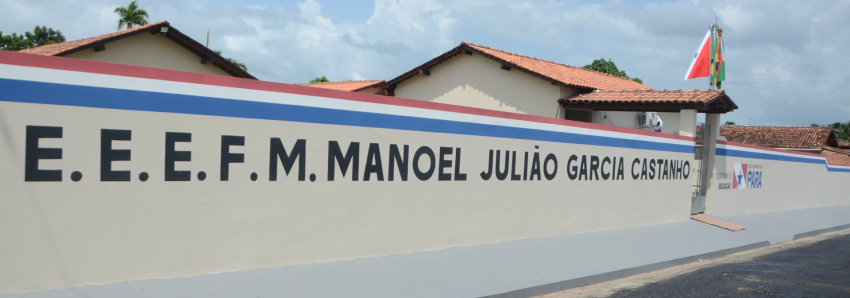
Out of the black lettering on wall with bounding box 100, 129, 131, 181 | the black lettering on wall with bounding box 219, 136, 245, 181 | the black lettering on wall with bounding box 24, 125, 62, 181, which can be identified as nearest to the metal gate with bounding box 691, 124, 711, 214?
the black lettering on wall with bounding box 219, 136, 245, 181

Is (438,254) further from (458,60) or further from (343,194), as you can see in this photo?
(458,60)

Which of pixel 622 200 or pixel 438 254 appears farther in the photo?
pixel 622 200

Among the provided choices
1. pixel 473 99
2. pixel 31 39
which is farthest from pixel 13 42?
pixel 473 99

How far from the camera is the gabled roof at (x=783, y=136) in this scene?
132 ft

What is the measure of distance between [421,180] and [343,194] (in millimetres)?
1294

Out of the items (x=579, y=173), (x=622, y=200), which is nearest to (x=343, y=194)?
(x=579, y=173)

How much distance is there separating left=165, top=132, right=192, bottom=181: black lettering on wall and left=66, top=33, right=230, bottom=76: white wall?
11.3 m

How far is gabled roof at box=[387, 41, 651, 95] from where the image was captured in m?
17.7

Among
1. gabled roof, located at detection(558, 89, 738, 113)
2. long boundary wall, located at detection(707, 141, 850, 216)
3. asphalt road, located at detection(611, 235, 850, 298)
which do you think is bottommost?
asphalt road, located at detection(611, 235, 850, 298)

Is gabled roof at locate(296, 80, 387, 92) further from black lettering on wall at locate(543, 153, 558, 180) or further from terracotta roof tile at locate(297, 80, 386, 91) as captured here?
black lettering on wall at locate(543, 153, 558, 180)

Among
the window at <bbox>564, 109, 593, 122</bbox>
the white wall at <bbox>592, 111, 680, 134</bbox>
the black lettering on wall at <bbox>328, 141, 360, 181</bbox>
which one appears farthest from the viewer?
the white wall at <bbox>592, 111, 680, 134</bbox>

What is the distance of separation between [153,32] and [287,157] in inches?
447

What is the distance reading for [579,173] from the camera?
35.8 ft

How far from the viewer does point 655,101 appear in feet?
50.5
